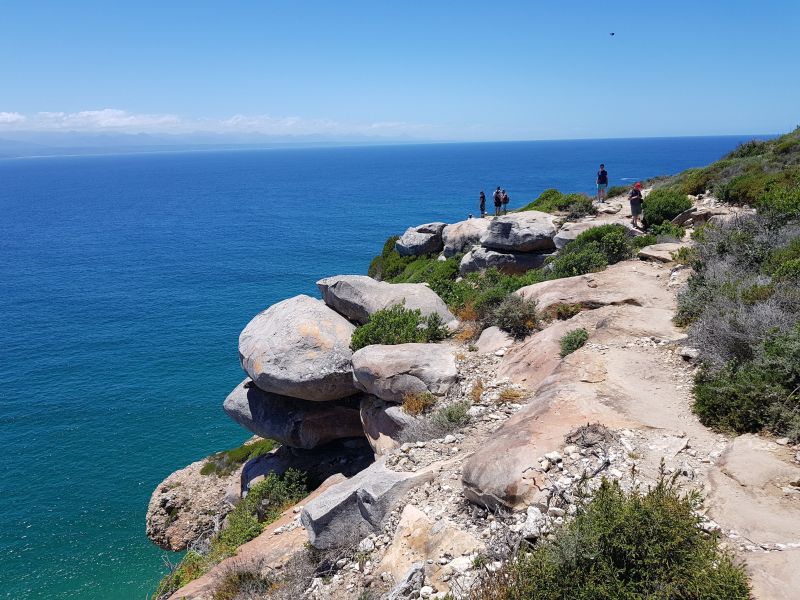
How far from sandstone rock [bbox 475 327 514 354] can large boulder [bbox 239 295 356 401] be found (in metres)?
4.78

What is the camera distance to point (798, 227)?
1545 cm

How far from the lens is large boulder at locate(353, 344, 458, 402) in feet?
50.9

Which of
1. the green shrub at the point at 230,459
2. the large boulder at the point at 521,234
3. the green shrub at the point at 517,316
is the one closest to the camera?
the green shrub at the point at 517,316

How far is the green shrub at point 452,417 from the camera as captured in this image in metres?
12.9

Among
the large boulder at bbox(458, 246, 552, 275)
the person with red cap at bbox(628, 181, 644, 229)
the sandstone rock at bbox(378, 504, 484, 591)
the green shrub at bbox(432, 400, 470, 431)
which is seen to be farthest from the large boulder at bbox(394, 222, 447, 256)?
the sandstone rock at bbox(378, 504, 484, 591)

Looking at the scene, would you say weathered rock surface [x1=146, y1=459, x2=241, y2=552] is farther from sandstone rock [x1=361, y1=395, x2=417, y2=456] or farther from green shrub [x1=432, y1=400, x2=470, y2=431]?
green shrub [x1=432, y1=400, x2=470, y2=431]

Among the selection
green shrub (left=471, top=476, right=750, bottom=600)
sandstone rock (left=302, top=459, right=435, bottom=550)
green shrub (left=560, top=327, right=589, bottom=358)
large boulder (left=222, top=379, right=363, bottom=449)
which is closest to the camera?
green shrub (left=471, top=476, right=750, bottom=600)

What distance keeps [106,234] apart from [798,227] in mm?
108465

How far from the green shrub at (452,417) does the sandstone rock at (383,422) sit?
4.04ft

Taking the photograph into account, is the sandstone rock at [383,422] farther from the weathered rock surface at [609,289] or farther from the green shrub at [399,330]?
the weathered rock surface at [609,289]

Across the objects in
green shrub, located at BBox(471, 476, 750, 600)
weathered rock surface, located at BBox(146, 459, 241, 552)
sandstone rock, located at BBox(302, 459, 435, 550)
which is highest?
green shrub, located at BBox(471, 476, 750, 600)

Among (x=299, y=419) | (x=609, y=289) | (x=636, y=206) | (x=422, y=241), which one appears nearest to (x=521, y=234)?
(x=636, y=206)

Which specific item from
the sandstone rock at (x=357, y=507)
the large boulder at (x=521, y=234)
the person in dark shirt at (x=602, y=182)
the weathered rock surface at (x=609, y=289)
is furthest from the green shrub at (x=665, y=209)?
the sandstone rock at (x=357, y=507)

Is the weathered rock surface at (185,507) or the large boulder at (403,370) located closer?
the large boulder at (403,370)
